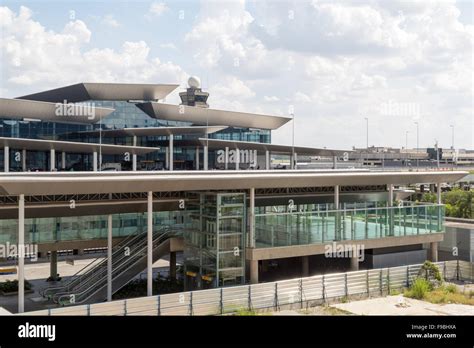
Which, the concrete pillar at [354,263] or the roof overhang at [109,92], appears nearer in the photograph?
the concrete pillar at [354,263]

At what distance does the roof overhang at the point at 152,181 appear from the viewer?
21781mm

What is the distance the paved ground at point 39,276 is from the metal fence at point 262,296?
8.11 meters

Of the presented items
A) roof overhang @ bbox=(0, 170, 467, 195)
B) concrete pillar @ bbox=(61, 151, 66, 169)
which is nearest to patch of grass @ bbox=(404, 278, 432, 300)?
roof overhang @ bbox=(0, 170, 467, 195)

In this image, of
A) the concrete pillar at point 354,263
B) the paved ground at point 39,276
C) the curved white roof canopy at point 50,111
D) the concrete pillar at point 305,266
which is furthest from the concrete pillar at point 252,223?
the curved white roof canopy at point 50,111

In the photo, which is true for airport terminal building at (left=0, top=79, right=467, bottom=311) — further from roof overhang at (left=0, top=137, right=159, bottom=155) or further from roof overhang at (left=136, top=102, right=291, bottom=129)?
roof overhang at (left=136, top=102, right=291, bottom=129)

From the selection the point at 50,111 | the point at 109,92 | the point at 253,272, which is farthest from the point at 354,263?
the point at 109,92

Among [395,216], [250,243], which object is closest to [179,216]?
[250,243]

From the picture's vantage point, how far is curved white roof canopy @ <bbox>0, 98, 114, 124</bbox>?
2295 inches

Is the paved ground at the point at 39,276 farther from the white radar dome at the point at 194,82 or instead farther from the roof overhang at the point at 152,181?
the white radar dome at the point at 194,82

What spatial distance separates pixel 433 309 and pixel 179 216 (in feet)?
45.5

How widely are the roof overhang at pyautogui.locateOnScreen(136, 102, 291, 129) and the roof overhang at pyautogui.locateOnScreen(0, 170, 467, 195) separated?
39644mm
